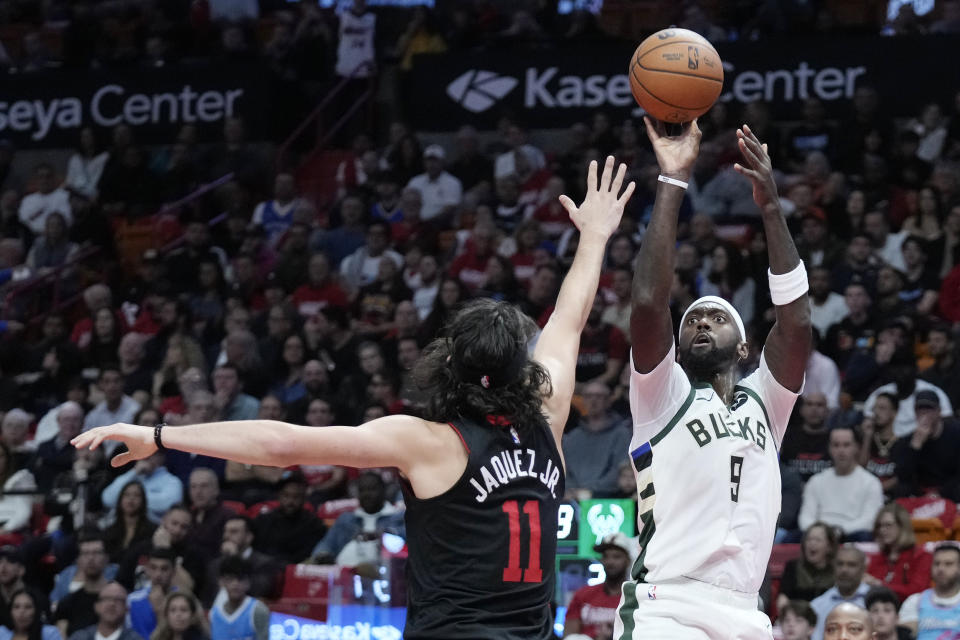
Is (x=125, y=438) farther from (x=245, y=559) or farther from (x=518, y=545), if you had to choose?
(x=245, y=559)

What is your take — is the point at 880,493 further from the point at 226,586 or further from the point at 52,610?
the point at 52,610

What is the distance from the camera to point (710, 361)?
5402mm

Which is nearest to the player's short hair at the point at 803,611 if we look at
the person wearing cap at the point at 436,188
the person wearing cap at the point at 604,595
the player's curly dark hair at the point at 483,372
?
the person wearing cap at the point at 604,595

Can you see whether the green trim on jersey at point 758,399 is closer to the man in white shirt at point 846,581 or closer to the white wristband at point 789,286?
the white wristband at point 789,286

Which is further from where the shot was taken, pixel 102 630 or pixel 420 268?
pixel 420 268

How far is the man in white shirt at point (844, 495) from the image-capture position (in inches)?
432

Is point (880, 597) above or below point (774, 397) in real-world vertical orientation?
below

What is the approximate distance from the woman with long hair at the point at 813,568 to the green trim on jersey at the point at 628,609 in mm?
5170

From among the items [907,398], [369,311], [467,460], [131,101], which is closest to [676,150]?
[467,460]

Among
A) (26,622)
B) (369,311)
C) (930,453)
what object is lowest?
(26,622)

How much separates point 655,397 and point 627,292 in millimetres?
8584

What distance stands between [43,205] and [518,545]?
15.2 m

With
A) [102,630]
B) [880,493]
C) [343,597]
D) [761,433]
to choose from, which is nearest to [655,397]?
[761,433]

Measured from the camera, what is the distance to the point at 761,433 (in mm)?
5309
